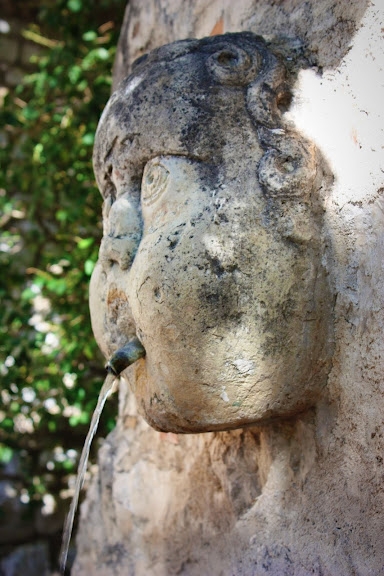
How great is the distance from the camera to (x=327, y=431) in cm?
109

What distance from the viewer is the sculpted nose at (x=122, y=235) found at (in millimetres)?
1149

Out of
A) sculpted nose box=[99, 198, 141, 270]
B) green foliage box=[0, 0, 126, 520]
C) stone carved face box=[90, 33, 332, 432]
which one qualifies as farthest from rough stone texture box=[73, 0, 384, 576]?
green foliage box=[0, 0, 126, 520]

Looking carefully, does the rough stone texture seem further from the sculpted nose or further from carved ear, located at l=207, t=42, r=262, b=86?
the sculpted nose

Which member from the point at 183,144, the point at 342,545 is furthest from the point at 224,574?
the point at 183,144

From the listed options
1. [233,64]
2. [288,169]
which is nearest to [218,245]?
[288,169]

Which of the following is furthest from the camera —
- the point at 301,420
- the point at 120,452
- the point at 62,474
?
the point at 62,474

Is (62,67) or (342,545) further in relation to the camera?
(62,67)

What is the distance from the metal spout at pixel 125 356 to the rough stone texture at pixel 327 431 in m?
0.09

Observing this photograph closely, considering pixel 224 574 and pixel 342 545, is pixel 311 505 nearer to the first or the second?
pixel 342 545

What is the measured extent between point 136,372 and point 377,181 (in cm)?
53

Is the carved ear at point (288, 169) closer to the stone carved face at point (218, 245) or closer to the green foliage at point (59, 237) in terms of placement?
the stone carved face at point (218, 245)

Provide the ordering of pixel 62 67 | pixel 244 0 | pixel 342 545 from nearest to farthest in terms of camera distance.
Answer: pixel 342 545 < pixel 244 0 < pixel 62 67

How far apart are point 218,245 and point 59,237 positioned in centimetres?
172

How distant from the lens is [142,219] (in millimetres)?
1167
